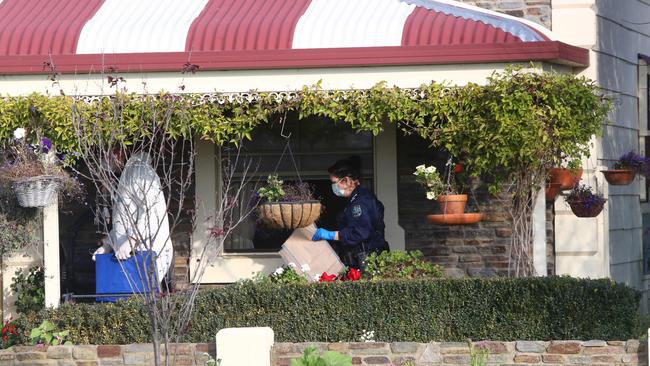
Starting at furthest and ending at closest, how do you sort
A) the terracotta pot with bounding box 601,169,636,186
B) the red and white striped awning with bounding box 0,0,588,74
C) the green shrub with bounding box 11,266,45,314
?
the terracotta pot with bounding box 601,169,636,186, the green shrub with bounding box 11,266,45,314, the red and white striped awning with bounding box 0,0,588,74

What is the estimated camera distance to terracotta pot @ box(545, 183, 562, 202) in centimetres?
1192

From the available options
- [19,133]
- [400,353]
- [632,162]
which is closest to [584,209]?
[632,162]

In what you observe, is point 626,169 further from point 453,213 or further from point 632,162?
point 453,213

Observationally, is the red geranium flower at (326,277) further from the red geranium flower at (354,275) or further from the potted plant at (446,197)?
the potted plant at (446,197)

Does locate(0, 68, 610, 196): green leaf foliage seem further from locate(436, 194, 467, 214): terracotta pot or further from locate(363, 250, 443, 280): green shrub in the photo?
locate(363, 250, 443, 280): green shrub

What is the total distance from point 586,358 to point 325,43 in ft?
11.8

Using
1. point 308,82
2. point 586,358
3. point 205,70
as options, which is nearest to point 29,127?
point 205,70

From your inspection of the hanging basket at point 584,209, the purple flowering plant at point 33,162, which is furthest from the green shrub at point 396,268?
the purple flowering plant at point 33,162

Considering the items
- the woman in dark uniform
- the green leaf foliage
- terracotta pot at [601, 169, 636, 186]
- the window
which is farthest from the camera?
the window

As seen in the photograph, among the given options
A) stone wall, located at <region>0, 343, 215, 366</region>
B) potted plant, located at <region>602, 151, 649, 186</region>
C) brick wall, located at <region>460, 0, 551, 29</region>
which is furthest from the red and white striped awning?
stone wall, located at <region>0, 343, 215, 366</region>

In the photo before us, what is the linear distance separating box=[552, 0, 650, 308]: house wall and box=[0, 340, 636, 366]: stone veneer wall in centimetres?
248

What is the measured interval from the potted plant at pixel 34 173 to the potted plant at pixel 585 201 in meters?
4.59

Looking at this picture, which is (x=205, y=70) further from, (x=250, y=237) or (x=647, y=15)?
(x=647, y=15)

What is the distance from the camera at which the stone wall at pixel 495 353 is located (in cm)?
1007
